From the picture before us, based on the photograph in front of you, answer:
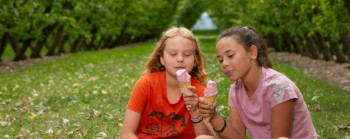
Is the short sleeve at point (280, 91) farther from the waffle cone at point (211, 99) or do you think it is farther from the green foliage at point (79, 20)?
the green foliage at point (79, 20)

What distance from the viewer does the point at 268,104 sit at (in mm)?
3834

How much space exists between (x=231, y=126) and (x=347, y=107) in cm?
488

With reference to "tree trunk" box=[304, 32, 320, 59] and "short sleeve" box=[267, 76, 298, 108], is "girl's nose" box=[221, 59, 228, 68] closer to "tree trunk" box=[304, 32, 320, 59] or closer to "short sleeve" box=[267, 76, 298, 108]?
"short sleeve" box=[267, 76, 298, 108]

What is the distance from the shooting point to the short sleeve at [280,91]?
362 cm

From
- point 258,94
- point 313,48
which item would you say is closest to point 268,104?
point 258,94

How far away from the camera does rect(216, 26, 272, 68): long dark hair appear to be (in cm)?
393

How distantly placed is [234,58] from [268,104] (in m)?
0.52

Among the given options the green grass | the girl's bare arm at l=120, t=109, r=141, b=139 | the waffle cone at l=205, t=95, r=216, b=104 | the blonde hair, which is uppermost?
the blonde hair

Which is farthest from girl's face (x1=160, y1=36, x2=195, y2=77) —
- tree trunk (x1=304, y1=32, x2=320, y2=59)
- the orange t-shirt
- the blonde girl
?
tree trunk (x1=304, y1=32, x2=320, y2=59)

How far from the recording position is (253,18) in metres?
24.1

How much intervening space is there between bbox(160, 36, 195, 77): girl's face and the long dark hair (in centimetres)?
63

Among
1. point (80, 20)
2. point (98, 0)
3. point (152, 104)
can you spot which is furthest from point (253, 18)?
point (152, 104)

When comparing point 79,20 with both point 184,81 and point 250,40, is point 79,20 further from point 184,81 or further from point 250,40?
point 250,40

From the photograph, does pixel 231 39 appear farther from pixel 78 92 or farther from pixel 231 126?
pixel 78 92
